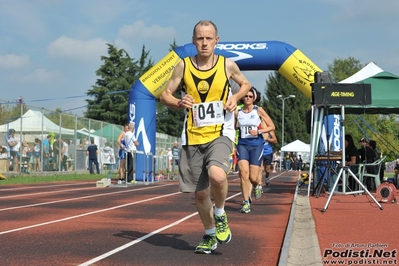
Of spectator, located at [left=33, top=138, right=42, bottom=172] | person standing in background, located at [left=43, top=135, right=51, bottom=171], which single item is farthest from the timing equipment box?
person standing in background, located at [left=43, top=135, right=51, bottom=171]

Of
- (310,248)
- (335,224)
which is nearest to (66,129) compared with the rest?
(335,224)

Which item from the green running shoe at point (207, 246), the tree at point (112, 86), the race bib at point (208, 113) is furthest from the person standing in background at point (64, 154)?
the tree at point (112, 86)

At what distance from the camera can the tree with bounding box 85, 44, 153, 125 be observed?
79.1m

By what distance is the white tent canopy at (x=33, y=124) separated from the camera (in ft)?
84.2

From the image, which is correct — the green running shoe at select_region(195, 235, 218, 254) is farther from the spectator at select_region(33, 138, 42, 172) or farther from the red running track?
the spectator at select_region(33, 138, 42, 172)

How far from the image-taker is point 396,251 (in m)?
6.37

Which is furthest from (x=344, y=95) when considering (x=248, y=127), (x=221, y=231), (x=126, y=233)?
(x=221, y=231)

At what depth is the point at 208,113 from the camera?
6.28m

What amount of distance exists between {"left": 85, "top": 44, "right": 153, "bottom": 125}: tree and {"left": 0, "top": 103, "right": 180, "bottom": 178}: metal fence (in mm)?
39596

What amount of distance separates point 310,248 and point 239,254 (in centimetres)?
73

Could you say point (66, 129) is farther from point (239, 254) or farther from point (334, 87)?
point (239, 254)

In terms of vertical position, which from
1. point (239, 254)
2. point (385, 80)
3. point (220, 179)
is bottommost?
point (239, 254)

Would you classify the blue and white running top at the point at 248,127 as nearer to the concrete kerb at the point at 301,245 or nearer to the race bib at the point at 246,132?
the race bib at the point at 246,132

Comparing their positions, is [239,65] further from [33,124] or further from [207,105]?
[207,105]
